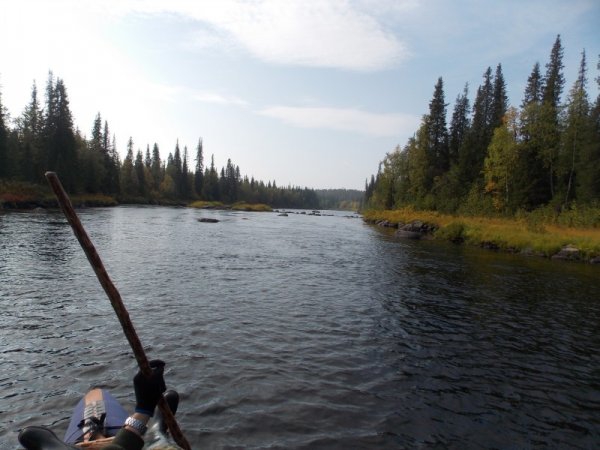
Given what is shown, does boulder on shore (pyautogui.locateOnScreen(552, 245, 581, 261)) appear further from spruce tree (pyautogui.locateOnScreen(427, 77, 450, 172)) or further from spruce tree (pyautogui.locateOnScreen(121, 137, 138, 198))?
spruce tree (pyautogui.locateOnScreen(121, 137, 138, 198))

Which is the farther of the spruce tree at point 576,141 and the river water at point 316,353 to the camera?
the spruce tree at point 576,141

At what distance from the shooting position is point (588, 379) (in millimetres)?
8578

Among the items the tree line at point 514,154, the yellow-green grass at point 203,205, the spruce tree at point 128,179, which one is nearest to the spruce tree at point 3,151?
the spruce tree at point 128,179

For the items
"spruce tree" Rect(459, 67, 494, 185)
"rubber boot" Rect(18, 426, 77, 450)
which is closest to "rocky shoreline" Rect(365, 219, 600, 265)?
"spruce tree" Rect(459, 67, 494, 185)

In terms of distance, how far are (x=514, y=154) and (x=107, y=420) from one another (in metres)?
58.9

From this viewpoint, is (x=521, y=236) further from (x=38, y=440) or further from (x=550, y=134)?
(x=38, y=440)

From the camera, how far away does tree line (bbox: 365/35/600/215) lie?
151 ft

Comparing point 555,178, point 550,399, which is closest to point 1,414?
point 550,399

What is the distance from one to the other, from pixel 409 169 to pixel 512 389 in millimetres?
77802

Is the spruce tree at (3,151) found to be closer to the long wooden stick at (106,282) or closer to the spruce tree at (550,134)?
the long wooden stick at (106,282)

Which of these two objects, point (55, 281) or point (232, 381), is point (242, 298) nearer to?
point (232, 381)

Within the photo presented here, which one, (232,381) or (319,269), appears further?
(319,269)

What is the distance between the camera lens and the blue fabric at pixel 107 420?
16.4 ft

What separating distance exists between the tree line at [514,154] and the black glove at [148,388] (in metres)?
47.7
